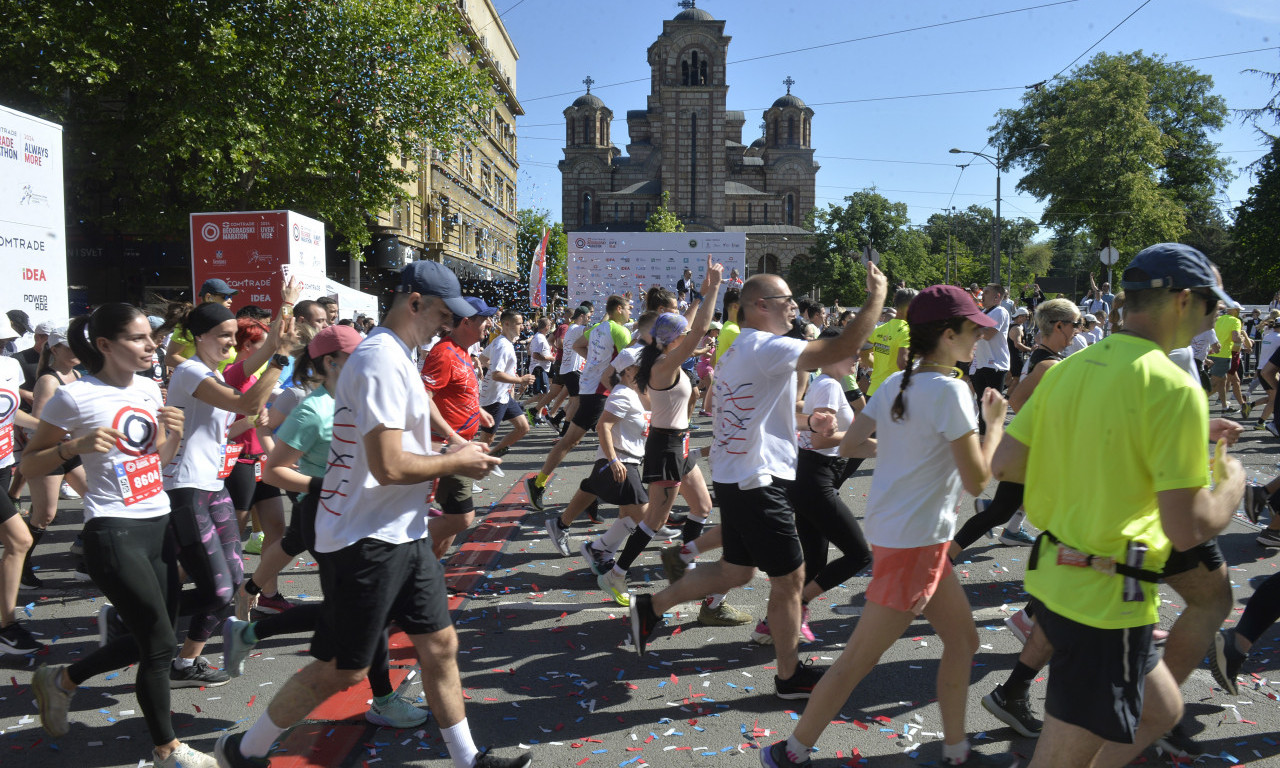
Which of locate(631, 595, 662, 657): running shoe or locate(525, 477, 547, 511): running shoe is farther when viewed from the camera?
locate(525, 477, 547, 511): running shoe

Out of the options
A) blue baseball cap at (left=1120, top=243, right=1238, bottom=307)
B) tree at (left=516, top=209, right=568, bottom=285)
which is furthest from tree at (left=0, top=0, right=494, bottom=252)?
tree at (left=516, top=209, right=568, bottom=285)

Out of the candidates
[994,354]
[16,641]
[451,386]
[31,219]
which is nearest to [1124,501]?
[451,386]

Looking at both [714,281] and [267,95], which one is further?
[267,95]

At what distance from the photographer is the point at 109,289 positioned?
28.6 metres

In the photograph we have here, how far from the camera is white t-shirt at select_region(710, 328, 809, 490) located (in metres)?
3.93

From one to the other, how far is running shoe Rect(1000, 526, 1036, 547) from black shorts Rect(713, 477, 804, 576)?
3.71 m

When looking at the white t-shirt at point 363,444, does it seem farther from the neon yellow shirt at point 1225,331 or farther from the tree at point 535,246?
the tree at point 535,246

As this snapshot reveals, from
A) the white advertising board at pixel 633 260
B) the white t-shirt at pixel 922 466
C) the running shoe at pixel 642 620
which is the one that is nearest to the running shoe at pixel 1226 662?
the white t-shirt at pixel 922 466

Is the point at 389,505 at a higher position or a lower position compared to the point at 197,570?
higher

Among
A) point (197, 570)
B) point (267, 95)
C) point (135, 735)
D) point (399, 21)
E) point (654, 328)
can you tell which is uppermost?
point (399, 21)

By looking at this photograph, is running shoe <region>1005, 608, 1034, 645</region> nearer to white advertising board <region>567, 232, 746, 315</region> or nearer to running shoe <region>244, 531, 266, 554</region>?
running shoe <region>244, 531, 266, 554</region>

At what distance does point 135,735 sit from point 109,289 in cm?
2954

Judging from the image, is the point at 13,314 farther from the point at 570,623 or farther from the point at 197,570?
the point at 570,623

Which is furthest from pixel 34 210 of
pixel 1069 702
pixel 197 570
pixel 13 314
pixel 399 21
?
pixel 399 21
